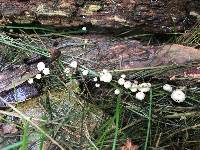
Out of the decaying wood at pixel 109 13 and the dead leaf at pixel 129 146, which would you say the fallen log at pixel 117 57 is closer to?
the decaying wood at pixel 109 13

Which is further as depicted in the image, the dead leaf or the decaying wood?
the decaying wood

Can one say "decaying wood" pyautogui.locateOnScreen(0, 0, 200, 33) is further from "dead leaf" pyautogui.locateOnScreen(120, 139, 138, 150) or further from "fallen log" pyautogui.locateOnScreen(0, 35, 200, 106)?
"dead leaf" pyautogui.locateOnScreen(120, 139, 138, 150)

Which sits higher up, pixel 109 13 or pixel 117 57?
pixel 109 13

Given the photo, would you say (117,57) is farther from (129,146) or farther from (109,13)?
(129,146)

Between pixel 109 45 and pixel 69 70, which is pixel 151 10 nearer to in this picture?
pixel 109 45

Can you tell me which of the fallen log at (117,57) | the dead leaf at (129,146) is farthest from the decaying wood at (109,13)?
the dead leaf at (129,146)

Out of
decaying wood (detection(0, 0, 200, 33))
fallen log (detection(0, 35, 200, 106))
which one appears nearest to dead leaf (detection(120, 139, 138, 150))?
fallen log (detection(0, 35, 200, 106))

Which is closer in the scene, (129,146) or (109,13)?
(129,146)

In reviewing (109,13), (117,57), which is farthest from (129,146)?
(109,13)
